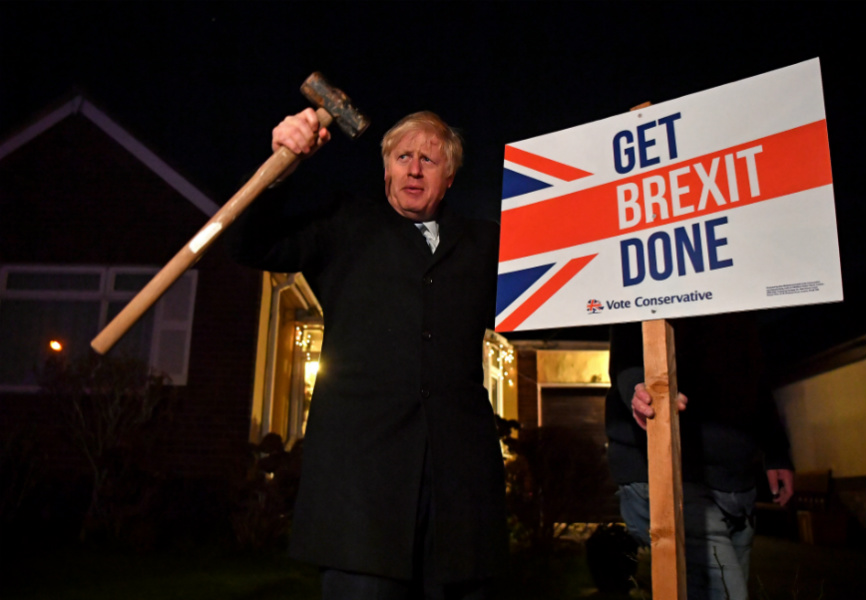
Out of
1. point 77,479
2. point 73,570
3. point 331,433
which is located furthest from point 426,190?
point 77,479

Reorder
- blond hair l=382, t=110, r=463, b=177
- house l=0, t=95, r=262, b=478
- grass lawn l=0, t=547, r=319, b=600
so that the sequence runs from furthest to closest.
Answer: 1. house l=0, t=95, r=262, b=478
2. grass lawn l=0, t=547, r=319, b=600
3. blond hair l=382, t=110, r=463, b=177

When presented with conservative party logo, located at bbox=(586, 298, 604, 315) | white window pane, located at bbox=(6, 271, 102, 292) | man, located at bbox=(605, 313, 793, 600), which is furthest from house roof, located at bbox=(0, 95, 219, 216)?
conservative party logo, located at bbox=(586, 298, 604, 315)

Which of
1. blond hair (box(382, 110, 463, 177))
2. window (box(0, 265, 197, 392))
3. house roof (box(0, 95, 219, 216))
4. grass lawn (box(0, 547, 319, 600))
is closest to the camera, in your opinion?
blond hair (box(382, 110, 463, 177))

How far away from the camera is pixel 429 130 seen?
2.19 meters

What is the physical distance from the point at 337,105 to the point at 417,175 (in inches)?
12.6

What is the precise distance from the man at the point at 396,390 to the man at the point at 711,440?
0.64 meters

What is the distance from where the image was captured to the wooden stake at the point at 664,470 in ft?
5.98

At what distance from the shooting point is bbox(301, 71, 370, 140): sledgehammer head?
81.1 inches

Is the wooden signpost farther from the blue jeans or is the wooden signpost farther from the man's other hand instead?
the blue jeans

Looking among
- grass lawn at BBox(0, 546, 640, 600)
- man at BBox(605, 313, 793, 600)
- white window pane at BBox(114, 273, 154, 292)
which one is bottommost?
grass lawn at BBox(0, 546, 640, 600)

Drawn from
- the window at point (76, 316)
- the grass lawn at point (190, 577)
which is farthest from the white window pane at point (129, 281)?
the grass lawn at point (190, 577)

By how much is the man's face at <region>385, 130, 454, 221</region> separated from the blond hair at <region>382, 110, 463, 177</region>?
17mm

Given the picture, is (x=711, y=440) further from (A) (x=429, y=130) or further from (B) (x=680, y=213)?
(A) (x=429, y=130)

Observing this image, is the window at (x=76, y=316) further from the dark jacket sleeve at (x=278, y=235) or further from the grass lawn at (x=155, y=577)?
the dark jacket sleeve at (x=278, y=235)
